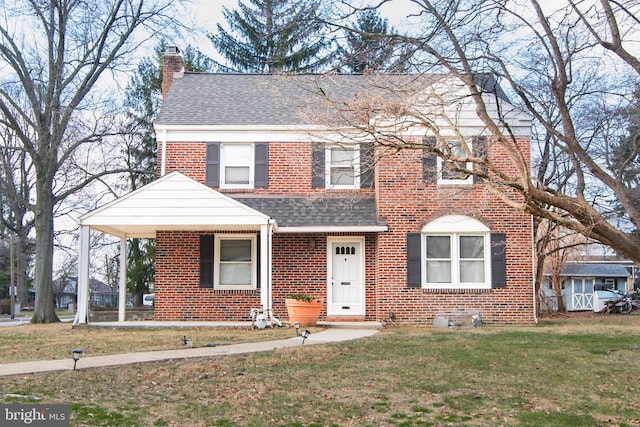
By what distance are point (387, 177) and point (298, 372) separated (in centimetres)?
872

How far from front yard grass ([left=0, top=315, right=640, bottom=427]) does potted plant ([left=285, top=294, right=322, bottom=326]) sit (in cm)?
370

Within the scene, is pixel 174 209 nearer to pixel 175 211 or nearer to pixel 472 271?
pixel 175 211

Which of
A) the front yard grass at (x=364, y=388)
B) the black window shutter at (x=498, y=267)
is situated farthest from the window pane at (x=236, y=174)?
the front yard grass at (x=364, y=388)

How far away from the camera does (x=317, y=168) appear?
60.5 feet

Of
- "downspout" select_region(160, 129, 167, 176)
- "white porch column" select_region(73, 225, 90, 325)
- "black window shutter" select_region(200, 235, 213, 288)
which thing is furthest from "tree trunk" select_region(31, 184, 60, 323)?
"black window shutter" select_region(200, 235, 213, 288)

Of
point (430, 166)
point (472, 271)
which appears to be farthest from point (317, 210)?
point (472, 271)

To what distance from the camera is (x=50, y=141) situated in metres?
21.8

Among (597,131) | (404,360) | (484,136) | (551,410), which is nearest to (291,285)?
(484,136)

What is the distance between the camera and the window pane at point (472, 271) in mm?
17545

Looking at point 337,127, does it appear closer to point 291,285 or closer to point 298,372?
point 298,372

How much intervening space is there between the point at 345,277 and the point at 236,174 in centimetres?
411

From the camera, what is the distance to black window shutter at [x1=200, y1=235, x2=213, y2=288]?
17.9m

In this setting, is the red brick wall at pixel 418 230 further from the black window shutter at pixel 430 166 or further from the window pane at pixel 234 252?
the window pane at pixel 234 252

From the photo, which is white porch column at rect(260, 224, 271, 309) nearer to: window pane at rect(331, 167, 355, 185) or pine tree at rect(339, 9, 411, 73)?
window pane at rect(331, 167, 355, 185)
